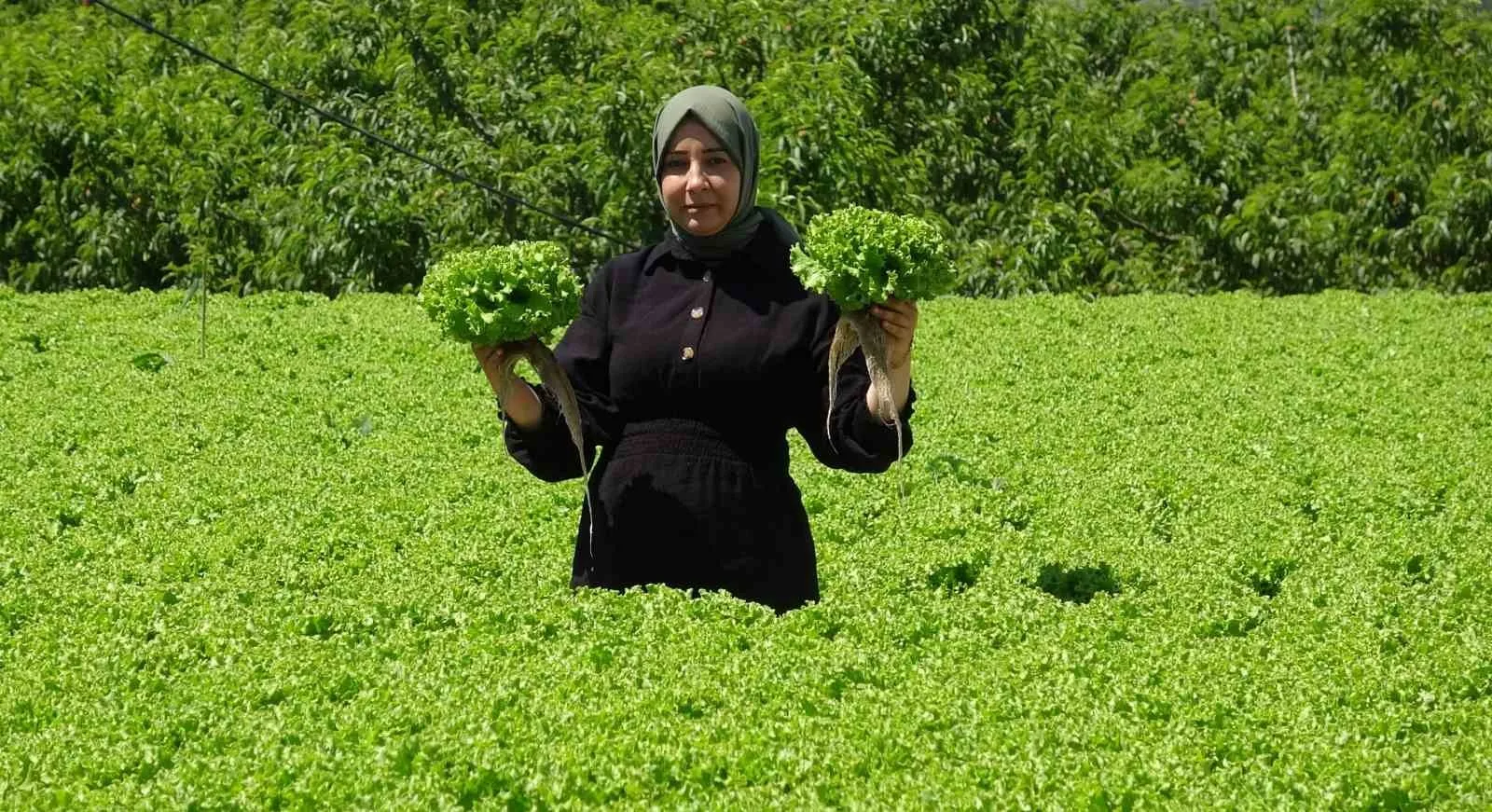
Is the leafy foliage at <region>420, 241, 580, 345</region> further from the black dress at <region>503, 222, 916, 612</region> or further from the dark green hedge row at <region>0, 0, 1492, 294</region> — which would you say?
the dark green hedge row at <region>0, 0, 1492, 294</region>

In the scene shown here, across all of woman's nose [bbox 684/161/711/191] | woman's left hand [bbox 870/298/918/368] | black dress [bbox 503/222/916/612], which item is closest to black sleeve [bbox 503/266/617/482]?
black dress [bbox 503/222/916/612]

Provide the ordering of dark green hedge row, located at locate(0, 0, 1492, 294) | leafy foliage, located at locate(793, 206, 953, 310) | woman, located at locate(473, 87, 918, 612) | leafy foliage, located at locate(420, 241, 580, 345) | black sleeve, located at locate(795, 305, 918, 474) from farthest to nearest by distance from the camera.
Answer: dark green hedge row, located at locate(0, 0, 1492, 294) < leafy foliage, located at locate(420, 241, 580, 345) < woman, located at locate(473, 87, 918, 612) < black sleeve, located at locate(795, 305, 918, 474) < leafy foliage, located at locate(793, 206, 953, 310)

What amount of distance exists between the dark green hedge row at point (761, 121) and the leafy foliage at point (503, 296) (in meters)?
10.7

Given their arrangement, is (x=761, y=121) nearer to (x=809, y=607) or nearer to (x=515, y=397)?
(x=809, y=607)

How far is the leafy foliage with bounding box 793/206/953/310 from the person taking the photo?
466 cm

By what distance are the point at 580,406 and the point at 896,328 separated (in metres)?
0.87

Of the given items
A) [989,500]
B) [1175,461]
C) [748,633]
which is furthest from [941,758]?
[1175,461]

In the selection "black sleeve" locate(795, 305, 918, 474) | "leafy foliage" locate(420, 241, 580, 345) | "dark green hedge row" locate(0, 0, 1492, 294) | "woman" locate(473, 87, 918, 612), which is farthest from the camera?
"dark green hedge row" locate(0, 0, 1492, 294)

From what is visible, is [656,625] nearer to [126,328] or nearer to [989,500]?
[989,500]

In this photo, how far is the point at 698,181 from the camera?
484 centimetres

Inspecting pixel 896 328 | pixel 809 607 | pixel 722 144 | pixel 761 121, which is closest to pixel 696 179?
pixel 722 144

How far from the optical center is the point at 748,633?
210 inches

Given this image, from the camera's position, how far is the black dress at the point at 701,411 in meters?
4.93

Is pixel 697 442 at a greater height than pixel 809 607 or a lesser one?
greater
